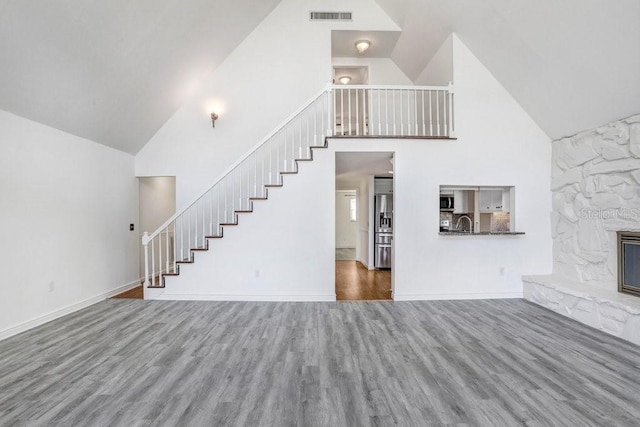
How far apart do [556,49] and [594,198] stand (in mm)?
1978

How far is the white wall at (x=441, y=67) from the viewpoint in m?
4.79

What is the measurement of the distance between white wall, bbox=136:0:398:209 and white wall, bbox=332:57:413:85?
91 cm

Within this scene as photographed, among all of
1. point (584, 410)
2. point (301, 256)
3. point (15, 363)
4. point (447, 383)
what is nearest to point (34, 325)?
point (15, 363)

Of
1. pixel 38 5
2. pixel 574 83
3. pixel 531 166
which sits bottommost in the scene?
pixel 531 166

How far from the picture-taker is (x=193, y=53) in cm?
480

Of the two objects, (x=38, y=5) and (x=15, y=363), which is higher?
(x=38, y=5)

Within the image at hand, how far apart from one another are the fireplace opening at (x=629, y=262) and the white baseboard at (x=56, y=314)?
707 centimetres

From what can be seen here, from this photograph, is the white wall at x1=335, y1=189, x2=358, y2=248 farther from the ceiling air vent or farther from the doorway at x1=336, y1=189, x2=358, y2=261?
the ceiling air vent

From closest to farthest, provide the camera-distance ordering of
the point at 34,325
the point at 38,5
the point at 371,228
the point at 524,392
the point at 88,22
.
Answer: the point at 524,392
the point at 38,5
the point at 88,22
the point at 34,325
the point at 371,228

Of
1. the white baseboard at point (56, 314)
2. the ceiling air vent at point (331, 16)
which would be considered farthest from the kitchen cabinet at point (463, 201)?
the white baseboard at point (56, 314)

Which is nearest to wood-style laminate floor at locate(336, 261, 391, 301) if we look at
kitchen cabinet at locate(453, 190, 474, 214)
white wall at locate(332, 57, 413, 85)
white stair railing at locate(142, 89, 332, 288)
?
kitchen cabinet at locate(453, 190, 474, 214)

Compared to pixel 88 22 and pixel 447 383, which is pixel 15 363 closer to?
pixel 88 22

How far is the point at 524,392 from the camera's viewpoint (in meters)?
2.17

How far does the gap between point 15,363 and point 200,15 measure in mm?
4720
